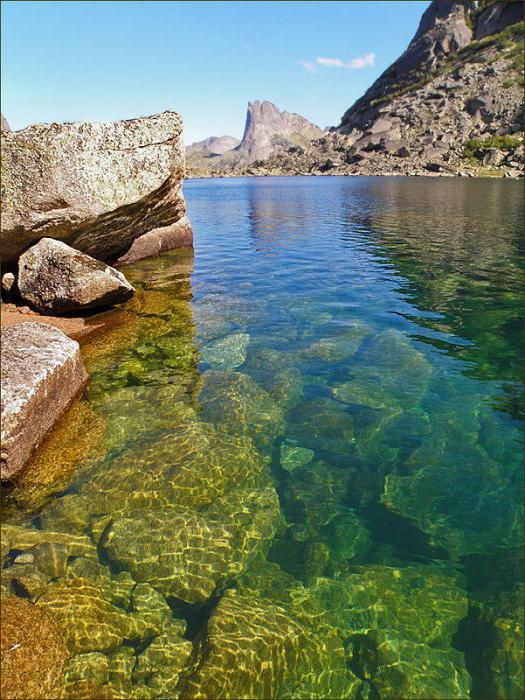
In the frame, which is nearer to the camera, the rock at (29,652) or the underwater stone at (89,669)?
the rock at (29,652)

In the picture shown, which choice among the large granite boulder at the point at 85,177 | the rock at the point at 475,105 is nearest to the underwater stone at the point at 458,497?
the large granite boulder at the point at 85,177

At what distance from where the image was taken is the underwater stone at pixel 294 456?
8548mm

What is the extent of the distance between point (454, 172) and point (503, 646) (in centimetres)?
13397

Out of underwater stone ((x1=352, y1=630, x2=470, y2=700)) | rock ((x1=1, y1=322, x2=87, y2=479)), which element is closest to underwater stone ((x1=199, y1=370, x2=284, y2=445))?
rock ((x1=1, y1=322, x2=87, y2=479))

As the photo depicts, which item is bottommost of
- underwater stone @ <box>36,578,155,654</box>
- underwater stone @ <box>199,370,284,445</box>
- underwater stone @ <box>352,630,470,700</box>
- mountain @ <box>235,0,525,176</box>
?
underwater stone @ <box>352,630,470,700</box>

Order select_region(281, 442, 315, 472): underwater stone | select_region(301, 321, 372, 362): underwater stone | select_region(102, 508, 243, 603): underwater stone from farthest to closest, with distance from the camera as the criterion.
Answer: select_region(301, 321, 372, 362): underwater stone, select_region(281, 442, 315, 472): underwater stone, select_region(102, 508, 243, 603): underwater stone

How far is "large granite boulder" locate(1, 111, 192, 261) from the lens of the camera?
14234 mm

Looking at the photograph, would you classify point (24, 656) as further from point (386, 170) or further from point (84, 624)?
point (386, 170)

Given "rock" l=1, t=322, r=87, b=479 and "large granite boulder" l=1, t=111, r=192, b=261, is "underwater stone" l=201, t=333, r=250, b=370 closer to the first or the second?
"rock" l=1, t=322, r=87, b=479

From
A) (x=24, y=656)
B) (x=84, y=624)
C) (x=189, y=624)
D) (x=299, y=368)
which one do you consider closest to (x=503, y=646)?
(x=189, y=624)

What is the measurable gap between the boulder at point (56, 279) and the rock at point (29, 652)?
A: 36.6 ft

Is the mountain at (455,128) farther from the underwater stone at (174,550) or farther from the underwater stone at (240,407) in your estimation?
the underwater stone at (174,550)

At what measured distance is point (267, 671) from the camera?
16.8ft

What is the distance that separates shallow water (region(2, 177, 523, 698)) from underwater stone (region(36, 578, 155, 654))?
0.08 feet
